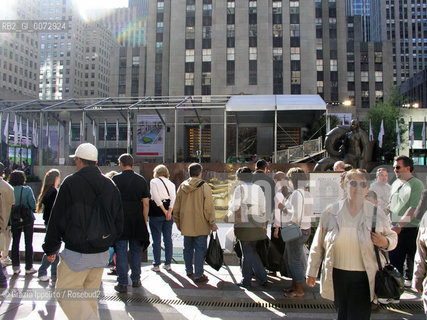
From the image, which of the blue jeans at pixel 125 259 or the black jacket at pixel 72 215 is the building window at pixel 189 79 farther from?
the black jacket at pixel 72 215

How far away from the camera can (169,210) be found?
18.7 ft

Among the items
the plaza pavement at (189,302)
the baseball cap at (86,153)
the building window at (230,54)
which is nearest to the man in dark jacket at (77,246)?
the baseball cap at (86,153)

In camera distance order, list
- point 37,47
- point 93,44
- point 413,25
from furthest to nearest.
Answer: point 93,44
point 413,25
point 37,47

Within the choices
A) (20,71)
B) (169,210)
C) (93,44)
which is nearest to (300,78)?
(169,210)

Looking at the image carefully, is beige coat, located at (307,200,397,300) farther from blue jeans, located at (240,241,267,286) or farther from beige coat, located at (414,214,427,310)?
blue jeans, located at (240,241,267,286)

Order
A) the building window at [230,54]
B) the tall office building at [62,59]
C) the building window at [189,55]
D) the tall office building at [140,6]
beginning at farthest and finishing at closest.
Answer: the tall office building at [140,6]
the tall office building at [62,59]
the building window at [189,55]
the building window at [230,54]

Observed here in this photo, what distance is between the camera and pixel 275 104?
64.0 feet

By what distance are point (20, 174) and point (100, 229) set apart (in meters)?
3.28

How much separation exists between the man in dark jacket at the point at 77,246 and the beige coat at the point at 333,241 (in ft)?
6.33

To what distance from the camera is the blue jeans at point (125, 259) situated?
482cm

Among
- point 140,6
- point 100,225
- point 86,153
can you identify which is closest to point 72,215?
point 100,225

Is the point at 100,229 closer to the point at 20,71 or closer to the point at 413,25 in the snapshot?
the point at 20,71

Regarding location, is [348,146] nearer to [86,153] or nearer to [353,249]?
[353,249]

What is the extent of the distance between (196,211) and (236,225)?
2.13ft
